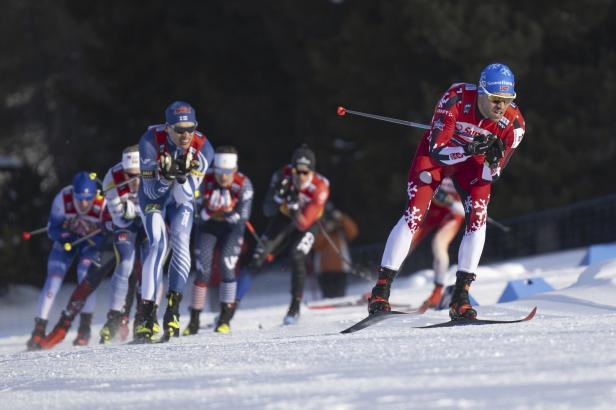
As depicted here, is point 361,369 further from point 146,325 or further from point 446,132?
point 146,325

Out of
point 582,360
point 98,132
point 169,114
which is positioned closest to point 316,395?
point 582,360

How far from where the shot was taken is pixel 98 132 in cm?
2616

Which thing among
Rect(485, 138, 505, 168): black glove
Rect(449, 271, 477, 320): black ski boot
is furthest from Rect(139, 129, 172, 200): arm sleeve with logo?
Rect(485, 138, 505, 168): black glove

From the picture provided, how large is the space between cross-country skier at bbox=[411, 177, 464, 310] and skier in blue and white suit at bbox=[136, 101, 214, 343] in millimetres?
3769

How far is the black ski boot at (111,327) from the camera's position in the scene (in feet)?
40.4

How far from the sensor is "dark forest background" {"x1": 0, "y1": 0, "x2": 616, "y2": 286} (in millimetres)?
20625

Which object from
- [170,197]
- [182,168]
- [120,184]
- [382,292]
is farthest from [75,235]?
[382,292]

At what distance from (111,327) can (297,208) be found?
2.27 metres

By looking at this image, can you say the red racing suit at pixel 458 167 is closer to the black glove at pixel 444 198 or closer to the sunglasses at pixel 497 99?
the sunglasses at pixel 497 99

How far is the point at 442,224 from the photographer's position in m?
13.7

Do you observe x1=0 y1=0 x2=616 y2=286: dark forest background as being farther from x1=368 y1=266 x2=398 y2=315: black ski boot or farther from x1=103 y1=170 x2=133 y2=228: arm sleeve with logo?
x1=368 y1=266 x2=398 y2=315: black ski boot

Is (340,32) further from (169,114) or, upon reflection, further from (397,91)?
(169,114)

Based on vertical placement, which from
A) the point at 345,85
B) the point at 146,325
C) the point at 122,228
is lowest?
the point at 146,325

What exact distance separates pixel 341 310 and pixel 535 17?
8.20 meters
